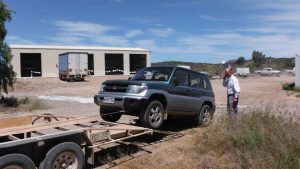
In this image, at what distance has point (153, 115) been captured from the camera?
9531 millimetres

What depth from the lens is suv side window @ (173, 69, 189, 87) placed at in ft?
34.8

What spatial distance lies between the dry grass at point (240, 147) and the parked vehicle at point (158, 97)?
1.09m

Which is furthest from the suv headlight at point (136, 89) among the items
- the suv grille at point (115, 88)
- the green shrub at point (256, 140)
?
the green shrub at point (256, 140)

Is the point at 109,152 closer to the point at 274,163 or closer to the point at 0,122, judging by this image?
the point at 0,122

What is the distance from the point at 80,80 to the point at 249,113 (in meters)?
34.0

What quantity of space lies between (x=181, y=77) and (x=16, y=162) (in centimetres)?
600

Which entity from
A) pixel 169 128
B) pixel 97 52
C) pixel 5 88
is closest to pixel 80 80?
pixel 97 52

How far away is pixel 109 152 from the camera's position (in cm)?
847

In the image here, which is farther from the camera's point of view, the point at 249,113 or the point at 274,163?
the point at 249,113

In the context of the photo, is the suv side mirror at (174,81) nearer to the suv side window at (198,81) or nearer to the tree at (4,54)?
the suv side window at (198,81)

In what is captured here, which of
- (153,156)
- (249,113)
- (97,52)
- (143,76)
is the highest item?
(97,52)

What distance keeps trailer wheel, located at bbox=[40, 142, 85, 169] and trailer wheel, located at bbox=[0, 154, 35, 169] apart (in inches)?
12.4

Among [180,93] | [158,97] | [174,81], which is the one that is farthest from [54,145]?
[180,93]

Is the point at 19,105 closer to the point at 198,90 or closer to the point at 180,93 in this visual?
the point at 198,90
